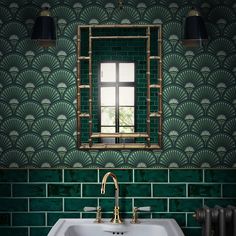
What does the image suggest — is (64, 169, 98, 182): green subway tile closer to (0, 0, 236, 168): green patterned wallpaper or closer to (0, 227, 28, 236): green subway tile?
(0, 0, 236, 168): green patterned wallpaper

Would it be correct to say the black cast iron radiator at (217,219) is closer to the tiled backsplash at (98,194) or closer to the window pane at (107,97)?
the tiled backsplash at (98,194)

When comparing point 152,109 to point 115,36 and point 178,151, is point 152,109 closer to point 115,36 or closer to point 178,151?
point 178,151

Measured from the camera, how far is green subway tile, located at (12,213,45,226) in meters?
2.48

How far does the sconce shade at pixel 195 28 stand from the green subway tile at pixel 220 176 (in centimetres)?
77

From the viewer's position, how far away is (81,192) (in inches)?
97.5

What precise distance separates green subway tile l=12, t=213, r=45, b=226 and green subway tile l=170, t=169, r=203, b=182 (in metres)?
0.82

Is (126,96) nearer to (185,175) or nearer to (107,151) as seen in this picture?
(107,151)

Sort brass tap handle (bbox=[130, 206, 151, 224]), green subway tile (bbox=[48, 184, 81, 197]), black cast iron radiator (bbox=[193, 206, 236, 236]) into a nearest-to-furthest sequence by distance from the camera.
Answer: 1. black cast iron radiator (bbox=[193, 206, 236, 236])
2. brass tap handle (bbox=[130, 206, 151, 224])
3. green subway tile (bbox=[48, 184, 81, 197])

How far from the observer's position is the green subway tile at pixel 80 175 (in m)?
2.47

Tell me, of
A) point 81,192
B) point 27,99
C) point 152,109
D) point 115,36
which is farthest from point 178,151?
point 27,99

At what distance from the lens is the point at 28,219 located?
2.48 m

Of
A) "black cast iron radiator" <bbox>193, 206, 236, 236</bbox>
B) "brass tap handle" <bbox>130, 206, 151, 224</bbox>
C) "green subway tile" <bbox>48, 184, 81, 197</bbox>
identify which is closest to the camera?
"black cast iron radiator" <bbox>193, 206, 236, 236</bbox>

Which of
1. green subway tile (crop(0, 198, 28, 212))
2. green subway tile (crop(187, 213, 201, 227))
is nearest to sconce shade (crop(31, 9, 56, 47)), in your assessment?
green subway tile (crop(0, 198, 28, 212))

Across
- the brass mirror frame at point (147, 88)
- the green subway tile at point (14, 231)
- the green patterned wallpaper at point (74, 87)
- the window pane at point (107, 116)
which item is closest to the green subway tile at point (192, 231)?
the green patterned wallpaper at point (74, 87)
